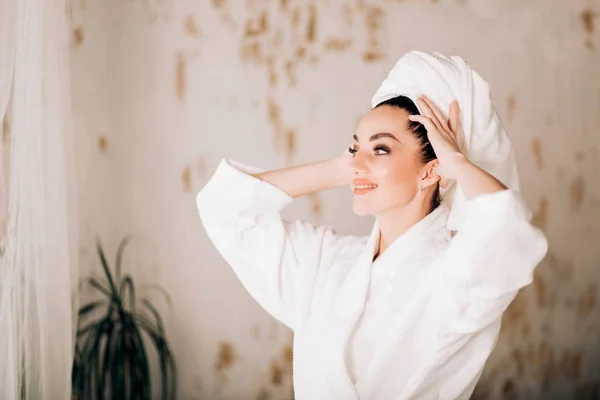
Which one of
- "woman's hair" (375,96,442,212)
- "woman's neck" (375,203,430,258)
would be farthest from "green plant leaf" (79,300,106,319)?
"woman's hair" (375,96,442,212)

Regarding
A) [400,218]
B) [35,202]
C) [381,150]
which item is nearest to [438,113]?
[381,150]

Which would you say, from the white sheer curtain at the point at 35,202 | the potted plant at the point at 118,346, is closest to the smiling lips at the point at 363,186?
the white sheer curtain at the point at 35,202

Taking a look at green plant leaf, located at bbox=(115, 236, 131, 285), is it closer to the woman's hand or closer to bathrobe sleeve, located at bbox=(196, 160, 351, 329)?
bathrobe sleeve, located at bbox=(196, 160, 351, 329)

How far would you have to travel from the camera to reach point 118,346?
2.02 metres

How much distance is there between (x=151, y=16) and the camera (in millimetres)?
2184

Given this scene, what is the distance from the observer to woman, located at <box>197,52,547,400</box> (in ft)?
3.56

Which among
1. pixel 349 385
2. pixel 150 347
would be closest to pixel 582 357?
pixel 349 385

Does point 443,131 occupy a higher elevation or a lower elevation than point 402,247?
higher

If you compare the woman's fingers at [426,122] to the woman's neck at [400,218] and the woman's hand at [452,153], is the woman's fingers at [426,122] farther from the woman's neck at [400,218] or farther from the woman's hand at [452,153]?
the woman's neck at [400,218]

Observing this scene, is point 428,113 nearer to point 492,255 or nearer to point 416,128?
point 416,128

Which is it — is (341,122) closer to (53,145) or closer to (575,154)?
(575,154)

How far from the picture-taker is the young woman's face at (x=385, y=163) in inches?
50.2

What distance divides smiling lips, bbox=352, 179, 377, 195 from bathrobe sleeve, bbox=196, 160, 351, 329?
0.22 metres

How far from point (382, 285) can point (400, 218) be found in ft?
0.53
